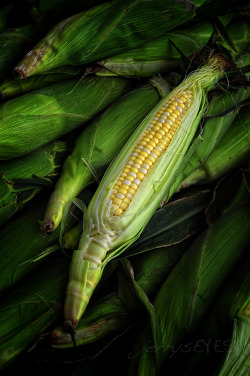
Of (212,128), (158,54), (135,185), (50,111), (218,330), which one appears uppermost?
(50,111)

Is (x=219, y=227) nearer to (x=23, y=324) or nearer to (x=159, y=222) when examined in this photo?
(x=159, y=222)

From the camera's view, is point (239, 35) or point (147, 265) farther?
point (239, 35)

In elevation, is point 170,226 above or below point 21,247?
below

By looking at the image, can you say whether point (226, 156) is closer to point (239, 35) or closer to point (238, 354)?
point (239, 35)

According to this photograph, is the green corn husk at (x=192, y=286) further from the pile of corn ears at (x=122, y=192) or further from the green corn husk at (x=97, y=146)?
the green corn husk at (x=97, y=146)

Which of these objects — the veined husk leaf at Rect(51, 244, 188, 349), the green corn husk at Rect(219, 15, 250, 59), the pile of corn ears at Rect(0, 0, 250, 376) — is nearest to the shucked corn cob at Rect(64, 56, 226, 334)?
the pile of corn ears at Rect(0, 0, 250, 376)

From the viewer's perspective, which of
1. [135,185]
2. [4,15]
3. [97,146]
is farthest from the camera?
[4,15]

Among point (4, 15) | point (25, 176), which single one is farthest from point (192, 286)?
point (4, 15)

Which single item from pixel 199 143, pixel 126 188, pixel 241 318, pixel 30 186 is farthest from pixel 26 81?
pixel 241 318

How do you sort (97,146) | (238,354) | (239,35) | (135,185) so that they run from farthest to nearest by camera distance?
(239,35)
(97,146)
(135,185)
(238,354)
